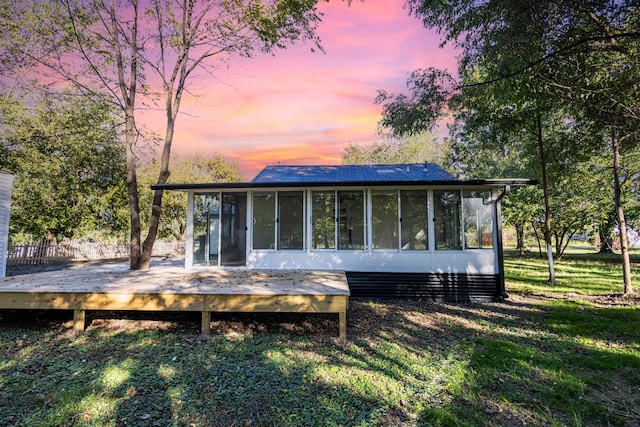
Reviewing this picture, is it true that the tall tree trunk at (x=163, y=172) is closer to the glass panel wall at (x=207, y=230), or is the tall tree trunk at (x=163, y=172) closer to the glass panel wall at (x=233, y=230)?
the glass panel wall at (x=207, y=230)

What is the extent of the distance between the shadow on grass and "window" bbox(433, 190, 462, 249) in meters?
2.27

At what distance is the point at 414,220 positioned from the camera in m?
6.86

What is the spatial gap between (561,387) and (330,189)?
5.18 m

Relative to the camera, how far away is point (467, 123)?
28.5 ft

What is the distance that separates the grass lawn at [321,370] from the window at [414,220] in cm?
204

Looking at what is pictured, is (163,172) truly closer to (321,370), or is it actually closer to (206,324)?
(206,324)

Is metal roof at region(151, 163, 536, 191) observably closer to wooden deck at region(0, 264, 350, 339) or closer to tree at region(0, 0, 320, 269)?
tree at region(0, 0, 320, 269)

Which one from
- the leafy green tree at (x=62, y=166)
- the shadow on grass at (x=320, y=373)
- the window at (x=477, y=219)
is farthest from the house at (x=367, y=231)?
the leafy green tree at (x=62, y=166)

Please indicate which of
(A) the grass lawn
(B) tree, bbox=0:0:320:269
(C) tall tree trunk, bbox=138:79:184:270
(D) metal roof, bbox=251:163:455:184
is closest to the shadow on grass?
(A) the grass lawn

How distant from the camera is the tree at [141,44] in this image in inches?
318

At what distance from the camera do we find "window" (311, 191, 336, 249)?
703 cm

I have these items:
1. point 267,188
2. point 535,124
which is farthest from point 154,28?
point 535,124

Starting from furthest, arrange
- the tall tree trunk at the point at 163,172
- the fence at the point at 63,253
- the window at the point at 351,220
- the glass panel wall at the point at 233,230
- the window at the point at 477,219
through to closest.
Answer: the fence at the point at 63,253 < the tall tree trunk at the point at 163,172 < the glass panel wall at the point at 233,230 < the window at the point at 351,220 < the window at the point at 477,219

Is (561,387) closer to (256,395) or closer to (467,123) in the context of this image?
(256,395)
